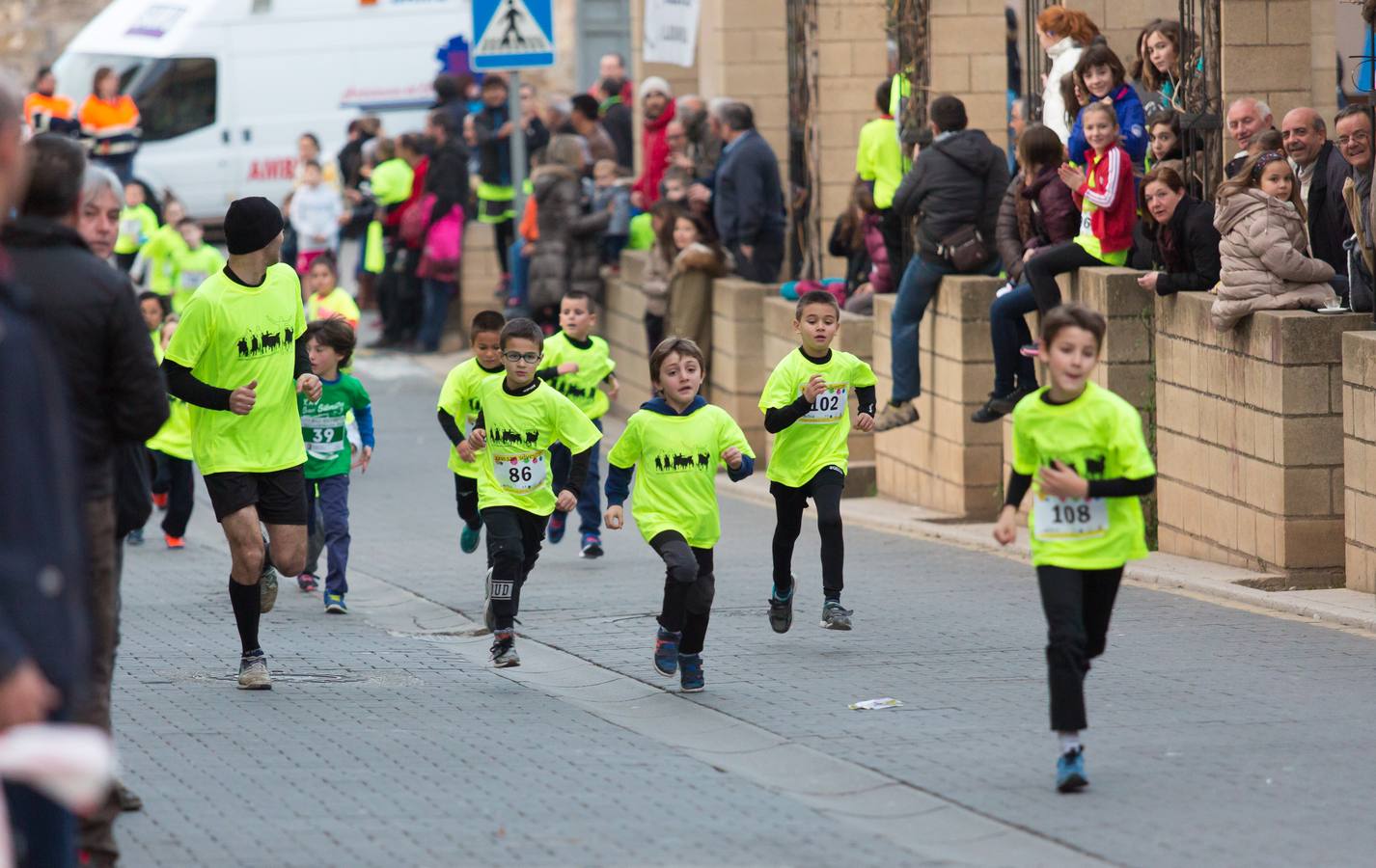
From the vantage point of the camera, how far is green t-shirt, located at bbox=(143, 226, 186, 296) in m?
19.6

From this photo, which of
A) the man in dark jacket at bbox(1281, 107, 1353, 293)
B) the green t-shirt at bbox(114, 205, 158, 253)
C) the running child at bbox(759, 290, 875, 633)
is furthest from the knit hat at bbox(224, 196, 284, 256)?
the green t-shirt at bbox(114, 205, 158, 253)

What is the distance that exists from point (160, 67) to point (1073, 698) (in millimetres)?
21864

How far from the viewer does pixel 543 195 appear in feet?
63.8

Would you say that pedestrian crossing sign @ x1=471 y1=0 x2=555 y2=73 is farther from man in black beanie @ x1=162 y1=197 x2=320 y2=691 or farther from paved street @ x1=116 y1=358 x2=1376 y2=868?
man in black beanie @ x1=162 y1=197 x2=320 y2=691

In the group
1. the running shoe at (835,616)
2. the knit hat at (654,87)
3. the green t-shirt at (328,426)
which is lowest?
the running shoe at (835,616)

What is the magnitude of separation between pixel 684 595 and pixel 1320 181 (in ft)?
15.0

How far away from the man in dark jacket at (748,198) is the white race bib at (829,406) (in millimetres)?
6772

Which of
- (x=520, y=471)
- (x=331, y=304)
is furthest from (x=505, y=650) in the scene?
(x=331, y=304)

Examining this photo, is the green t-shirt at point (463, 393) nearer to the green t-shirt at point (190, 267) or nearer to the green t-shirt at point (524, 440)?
the green t-shirt at point (524, 440)

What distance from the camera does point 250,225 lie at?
8859 mm

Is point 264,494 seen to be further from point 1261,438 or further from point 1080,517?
point 1261,438

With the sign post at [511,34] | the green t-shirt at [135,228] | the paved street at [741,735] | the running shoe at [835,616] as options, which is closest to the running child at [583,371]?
the paved street at [741,735]

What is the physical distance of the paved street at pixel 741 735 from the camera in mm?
6551

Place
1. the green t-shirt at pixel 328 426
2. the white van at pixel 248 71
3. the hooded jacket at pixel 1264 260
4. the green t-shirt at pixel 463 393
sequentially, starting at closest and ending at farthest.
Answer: the green t-shirt at pixel 463 393
the hooded jacket at pixel 1264 260
the green t-shirt at pixel 328 426
the white van at pixel 248 71
